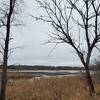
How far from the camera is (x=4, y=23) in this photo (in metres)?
17.7

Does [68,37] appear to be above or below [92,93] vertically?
above

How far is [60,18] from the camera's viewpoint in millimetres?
20703

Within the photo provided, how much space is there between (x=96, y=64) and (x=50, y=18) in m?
14.1

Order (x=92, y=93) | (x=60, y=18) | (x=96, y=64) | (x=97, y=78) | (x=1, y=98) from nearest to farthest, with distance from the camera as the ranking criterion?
(x=1, y=98), (x=92, y=93), (x=60, y=18), (x=97, y=78), (x=96, y=64)

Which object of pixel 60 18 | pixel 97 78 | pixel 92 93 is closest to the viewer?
pixel 92 93

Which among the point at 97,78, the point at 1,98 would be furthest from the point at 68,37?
the point at 97,78

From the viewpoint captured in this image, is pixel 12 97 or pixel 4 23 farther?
pixel 12 97

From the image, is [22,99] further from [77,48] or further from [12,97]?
[77,48]

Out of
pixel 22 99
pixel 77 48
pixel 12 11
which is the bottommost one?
pixel 22 99

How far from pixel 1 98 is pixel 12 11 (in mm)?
4172

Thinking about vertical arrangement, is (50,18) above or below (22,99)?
above

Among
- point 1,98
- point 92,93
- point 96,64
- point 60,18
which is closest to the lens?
point 1,98

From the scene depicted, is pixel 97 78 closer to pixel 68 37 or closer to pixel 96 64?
pixel 96 64

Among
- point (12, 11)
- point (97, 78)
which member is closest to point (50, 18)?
point (12, 11)
